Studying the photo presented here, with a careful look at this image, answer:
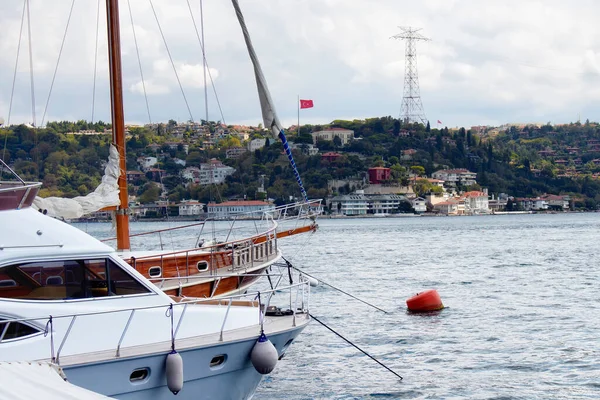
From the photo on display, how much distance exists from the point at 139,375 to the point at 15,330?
1.65m

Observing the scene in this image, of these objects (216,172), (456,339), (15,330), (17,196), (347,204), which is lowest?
(347,204)

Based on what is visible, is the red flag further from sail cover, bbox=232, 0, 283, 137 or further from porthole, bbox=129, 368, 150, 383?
porthole, bbox=129, 368, 150, 383

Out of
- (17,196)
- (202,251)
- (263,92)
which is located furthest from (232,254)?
(17,196)

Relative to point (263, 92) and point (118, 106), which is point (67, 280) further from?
point (263, 92)

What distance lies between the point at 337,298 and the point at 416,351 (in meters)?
10.8

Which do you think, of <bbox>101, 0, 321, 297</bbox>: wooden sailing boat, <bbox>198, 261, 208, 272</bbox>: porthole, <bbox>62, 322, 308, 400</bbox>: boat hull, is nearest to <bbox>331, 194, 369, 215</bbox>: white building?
<bbox>101, 0, 321, 297</bbox>: wooden sailing boat

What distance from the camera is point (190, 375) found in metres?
12.6

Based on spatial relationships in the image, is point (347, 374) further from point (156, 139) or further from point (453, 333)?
point (156, 139)

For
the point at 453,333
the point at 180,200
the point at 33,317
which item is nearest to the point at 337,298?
the point at 453,333

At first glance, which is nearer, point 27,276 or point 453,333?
point 27,276

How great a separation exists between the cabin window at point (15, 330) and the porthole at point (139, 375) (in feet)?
4.28

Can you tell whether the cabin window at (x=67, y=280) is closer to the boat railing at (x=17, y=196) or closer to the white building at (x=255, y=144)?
the boat railing at (x=17, y=196)

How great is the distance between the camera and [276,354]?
13508 millimetres

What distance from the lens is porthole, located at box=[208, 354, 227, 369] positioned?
12969 mm
